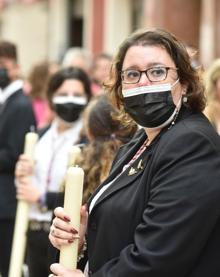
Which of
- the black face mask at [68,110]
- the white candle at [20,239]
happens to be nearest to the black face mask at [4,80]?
the black face mask at [68,110]

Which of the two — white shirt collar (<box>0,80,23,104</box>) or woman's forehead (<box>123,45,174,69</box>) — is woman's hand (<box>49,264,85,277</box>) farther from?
white shirt collar (<box>0,80,23,104</box>)

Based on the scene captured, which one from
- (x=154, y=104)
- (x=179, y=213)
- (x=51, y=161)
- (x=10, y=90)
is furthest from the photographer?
(x=10, y=90)

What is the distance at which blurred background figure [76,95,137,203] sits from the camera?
12.1 feet

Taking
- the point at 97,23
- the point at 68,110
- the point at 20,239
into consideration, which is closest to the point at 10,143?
the point at 68,110

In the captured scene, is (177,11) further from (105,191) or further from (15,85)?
(105,191)

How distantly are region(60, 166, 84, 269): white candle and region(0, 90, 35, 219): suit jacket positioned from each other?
276 cm

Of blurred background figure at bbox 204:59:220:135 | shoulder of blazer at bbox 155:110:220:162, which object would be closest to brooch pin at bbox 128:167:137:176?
shoulder of blazer at bbox 155:110:220:162

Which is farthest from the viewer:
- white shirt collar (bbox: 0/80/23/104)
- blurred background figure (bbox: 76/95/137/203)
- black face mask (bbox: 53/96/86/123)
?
white shirt collar (bbox: 0/80/23/104)

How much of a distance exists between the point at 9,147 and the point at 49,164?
2.45 feet

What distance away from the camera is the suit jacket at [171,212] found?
231 cm

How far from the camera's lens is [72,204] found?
8.57ft

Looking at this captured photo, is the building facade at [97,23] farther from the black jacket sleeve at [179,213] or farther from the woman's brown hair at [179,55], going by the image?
the black jacket sleeve at [179,213]

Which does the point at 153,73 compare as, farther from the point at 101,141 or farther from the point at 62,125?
the point at 62,125

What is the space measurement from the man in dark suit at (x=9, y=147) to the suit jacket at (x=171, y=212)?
2857 millimetres
